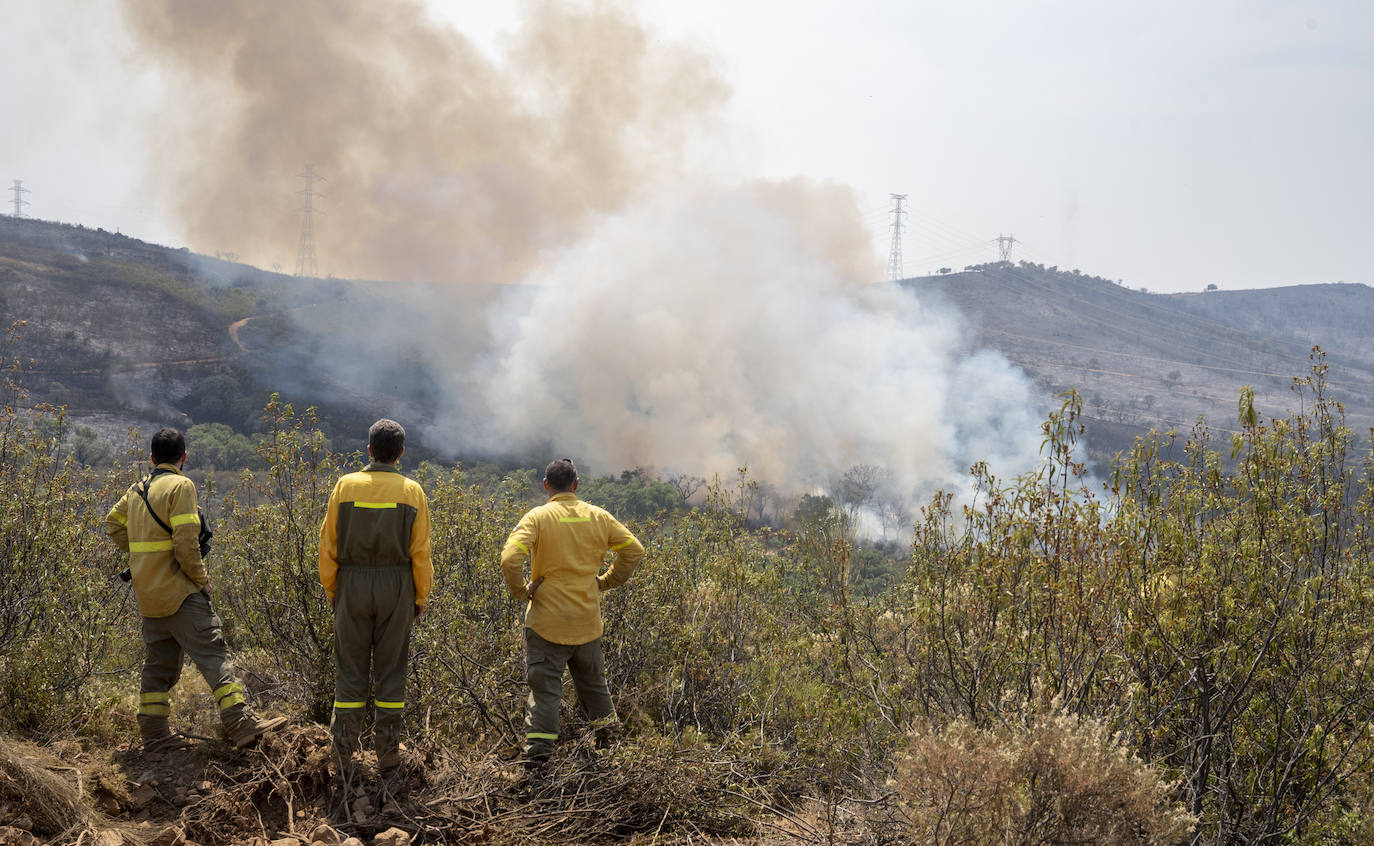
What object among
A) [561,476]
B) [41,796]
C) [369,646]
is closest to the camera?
[41,796]

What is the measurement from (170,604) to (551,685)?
2333mm

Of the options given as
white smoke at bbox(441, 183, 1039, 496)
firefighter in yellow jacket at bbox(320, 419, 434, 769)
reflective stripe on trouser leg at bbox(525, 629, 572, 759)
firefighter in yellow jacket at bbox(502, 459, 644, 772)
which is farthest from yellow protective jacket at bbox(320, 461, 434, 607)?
white smoke at bbox(441, 183, 1039, 496)

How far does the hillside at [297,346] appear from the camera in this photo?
158ft

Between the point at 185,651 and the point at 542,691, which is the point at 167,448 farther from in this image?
the point at 542,691

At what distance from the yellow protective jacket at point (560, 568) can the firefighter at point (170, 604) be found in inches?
67.5

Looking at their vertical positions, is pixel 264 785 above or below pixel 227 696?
below

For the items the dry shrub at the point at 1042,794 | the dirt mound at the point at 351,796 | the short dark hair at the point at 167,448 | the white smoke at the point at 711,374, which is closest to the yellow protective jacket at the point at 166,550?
the short dark hair at the point at 167,448

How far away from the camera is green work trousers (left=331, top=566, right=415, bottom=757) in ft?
15.7

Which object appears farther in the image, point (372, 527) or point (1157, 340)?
point (1157, 340)

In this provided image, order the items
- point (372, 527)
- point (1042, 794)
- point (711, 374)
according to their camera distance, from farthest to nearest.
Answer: point (711, 374), point (372, 527), point (1042, 794)

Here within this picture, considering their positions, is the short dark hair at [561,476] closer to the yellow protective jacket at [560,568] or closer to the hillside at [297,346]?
the yellow protective jacket at [560,568]

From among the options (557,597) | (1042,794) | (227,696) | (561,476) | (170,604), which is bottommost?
(227,696)

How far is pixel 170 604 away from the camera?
16.8 ft

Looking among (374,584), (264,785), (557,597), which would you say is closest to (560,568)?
(557,597)
